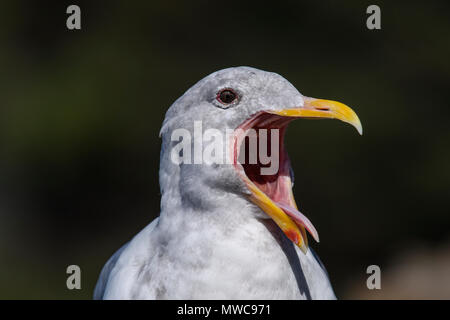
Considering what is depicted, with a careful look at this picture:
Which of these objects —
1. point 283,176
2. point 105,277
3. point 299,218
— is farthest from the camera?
point 105,277

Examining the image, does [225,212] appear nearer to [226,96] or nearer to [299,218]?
[299,218]

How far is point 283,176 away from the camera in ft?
5.98

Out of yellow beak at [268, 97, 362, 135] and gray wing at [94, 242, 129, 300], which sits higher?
yellow beak at [268, 97, 362, 135]

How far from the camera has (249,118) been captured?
5.77 feet

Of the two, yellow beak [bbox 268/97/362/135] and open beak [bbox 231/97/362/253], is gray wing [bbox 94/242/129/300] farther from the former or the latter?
yellow beak [bbox 268/97/362/135]

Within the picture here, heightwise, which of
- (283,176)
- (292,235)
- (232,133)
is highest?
(232,133)

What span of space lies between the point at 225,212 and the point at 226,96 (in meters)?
0.28

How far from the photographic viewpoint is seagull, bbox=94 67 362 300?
5.65ft

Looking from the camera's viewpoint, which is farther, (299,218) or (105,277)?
(105,277)

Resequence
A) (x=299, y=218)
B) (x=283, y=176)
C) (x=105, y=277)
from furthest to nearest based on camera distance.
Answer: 1. (x=105, y=277)
2. (x=283, y=176)
3. (x=299, y=218)

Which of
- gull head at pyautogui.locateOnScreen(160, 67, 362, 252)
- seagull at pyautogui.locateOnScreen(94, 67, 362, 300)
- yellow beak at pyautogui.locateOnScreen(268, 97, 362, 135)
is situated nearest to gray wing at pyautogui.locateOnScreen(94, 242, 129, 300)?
seagull at pyautogui.locateOnScreen(94, 67, 362, 300)

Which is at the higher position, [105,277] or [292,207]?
[292,207]

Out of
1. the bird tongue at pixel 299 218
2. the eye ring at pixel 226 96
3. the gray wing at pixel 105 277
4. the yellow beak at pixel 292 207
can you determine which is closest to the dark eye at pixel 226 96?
the eye ring at pixel 226 96

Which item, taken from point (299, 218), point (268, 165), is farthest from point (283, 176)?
point (299, 218)
